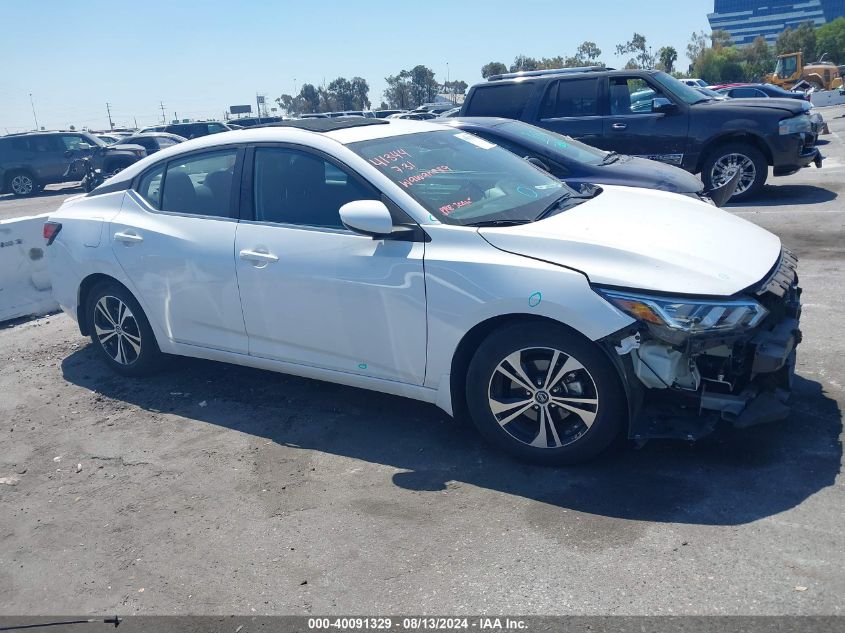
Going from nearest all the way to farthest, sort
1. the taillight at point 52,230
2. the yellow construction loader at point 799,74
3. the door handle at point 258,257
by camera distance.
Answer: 1. the door handle at point 258,257
2. the taillight at point 52,230
3. the yellow construction loader at point 799,74

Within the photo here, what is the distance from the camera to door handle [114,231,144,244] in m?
5.22

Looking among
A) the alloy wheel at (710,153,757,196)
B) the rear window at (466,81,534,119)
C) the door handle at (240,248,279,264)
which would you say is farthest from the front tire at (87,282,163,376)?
the alloy wheel at (710,153,757,196)

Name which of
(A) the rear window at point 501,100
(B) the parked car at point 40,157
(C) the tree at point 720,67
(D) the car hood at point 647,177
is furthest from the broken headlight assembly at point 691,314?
(C) the tree at point 720,67

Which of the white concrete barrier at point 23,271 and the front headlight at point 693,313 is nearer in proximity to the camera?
the front headlight at point 693,313

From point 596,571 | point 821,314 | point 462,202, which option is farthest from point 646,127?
point 596,571

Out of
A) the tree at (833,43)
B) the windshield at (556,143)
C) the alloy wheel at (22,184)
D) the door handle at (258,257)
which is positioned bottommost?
the alloy wheel at (22,184)

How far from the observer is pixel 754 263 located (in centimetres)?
382

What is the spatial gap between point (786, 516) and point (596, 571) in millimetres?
909

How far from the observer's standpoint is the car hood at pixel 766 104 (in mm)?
10445

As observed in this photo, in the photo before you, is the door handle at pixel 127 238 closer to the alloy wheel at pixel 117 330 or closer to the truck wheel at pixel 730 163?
the alloy wheel at pixel 117 330

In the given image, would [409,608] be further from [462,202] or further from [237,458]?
[462,202]

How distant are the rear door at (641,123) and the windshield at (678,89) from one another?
0.14 meters

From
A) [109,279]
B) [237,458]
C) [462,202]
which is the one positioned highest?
[462,202]

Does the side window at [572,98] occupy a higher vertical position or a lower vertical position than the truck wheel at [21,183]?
higher
